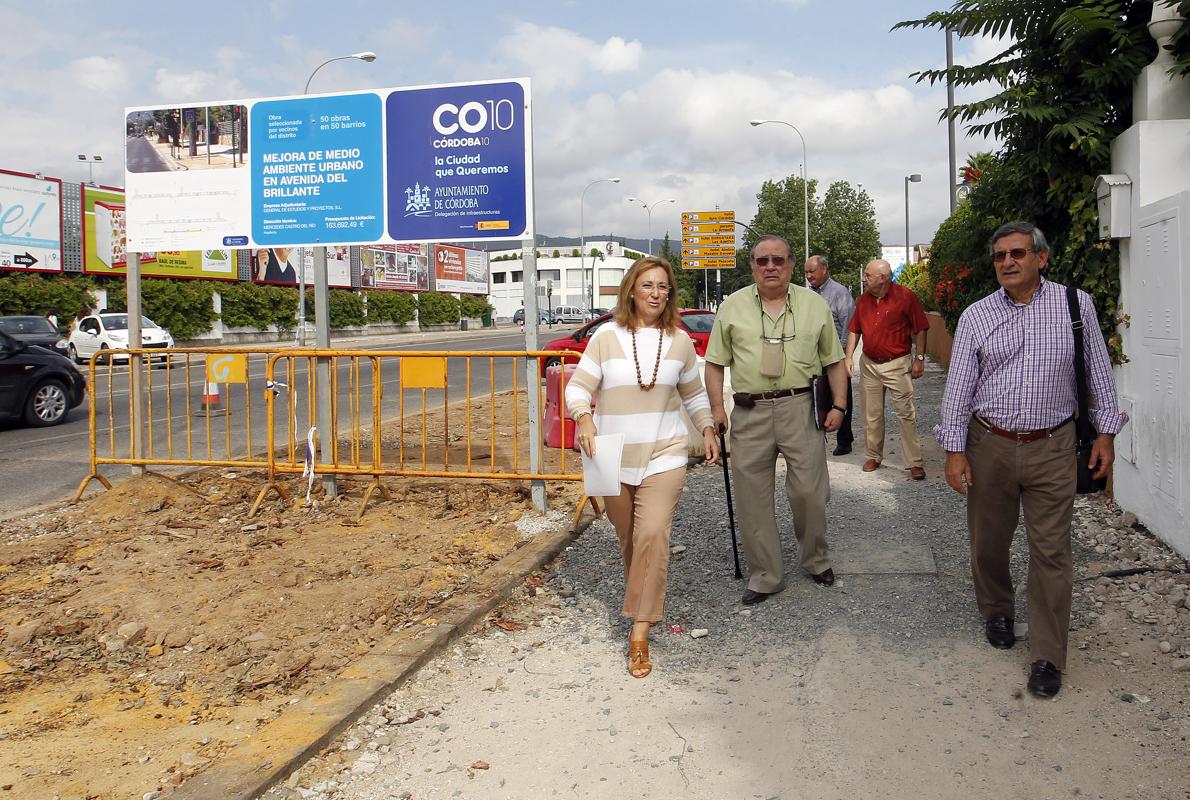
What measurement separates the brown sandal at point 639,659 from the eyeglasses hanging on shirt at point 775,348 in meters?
1.52

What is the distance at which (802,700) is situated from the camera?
161 inches

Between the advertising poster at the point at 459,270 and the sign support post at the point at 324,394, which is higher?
the advertising poster at the point at 459,270

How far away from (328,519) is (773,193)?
7870 cm

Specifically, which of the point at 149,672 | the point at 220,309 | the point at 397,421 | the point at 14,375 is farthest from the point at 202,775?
the point at 220,309

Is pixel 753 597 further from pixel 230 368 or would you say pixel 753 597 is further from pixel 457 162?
pixel 230 368

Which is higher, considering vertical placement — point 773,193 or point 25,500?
point 773,193

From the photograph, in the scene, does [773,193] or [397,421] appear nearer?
[397,421]

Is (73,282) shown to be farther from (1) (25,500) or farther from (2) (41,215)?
(1) (25,500)

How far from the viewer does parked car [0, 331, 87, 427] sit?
1384cm

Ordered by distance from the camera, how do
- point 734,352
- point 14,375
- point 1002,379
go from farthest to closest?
point 14,375
point 734,352
point 1002,379

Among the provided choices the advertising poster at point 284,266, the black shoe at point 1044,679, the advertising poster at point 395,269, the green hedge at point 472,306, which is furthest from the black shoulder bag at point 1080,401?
the green hedge at point 472,306

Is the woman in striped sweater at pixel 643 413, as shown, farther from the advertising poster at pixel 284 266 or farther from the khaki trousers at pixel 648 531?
the advertising poster at pixel 284 266

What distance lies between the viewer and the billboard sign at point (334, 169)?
297 inches

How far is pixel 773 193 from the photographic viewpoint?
82562mm
